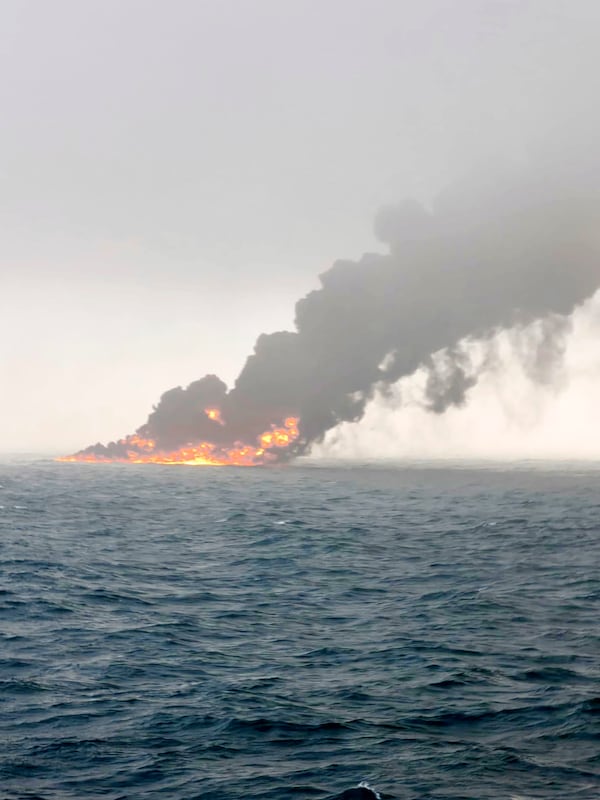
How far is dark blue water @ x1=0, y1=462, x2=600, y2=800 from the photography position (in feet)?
66.1

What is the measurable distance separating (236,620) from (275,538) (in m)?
25.3

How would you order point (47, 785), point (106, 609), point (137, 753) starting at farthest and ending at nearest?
point (106, 609), point (137, 753), point (47, 785)

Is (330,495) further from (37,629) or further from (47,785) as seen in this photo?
(47,785)

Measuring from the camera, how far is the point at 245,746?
21859 millimetres

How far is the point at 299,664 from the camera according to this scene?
95.3ft

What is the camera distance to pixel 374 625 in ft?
113

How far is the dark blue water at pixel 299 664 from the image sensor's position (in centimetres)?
2016

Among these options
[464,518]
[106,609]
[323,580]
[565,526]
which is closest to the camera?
[106,609]

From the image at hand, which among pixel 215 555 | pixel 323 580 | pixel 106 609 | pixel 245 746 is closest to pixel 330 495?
pixel 215 555

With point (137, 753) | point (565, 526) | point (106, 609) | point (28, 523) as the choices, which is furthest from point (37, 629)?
point (565, 526)

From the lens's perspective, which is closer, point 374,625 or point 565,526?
point 374,625

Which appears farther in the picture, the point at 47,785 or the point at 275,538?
the point at 275,538

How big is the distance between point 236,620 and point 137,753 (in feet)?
46.7

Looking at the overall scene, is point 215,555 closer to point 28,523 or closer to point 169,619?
point 169,619
